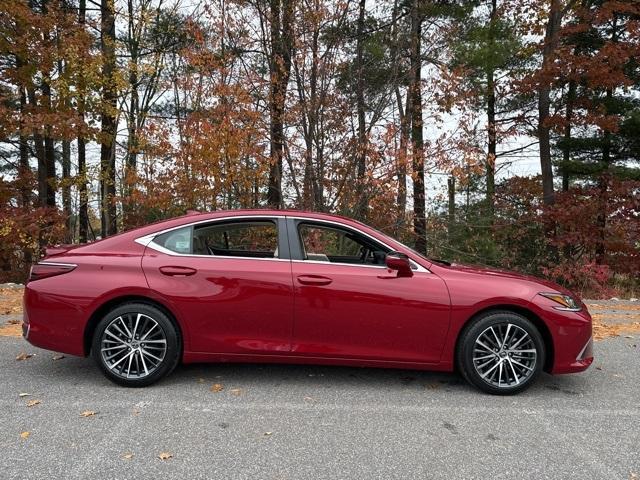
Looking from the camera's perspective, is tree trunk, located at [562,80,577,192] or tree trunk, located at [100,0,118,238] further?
tree trunk, located at [562,80,577,192]

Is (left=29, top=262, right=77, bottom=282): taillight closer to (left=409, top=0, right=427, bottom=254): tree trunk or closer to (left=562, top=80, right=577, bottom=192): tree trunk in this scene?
(left=409, top=0, right=427, bottom=254): tree trunk

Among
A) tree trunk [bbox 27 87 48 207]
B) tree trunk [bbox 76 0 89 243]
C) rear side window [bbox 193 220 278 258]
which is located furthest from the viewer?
tree trunk [bbox 27 87 48 207]

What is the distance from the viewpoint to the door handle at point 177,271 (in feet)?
14.2

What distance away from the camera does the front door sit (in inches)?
167

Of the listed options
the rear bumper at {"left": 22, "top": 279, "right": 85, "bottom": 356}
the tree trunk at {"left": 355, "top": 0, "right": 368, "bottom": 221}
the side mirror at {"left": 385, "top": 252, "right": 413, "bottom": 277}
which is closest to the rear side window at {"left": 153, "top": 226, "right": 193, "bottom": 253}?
the rear bumper at {"left": 22, "top": 279, "right": 85, "bottom": 356}

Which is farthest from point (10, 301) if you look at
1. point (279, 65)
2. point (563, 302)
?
point (563, 302)

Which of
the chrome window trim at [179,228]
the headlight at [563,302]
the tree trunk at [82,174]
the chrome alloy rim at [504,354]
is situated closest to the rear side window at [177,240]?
the chrome window trim at [179,228]

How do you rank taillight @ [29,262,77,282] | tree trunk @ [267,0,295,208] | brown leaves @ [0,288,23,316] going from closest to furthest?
1. taillight @ [29,262,77,282]
2. brown leaves @ [0,288,23,316]
3. tree trunk @ [267,0,295,208]

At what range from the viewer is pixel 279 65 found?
32.2 feet

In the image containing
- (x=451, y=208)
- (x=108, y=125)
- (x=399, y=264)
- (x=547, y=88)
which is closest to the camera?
(x=399, y=264)

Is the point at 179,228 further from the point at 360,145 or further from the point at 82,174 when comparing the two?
the point at 82,174

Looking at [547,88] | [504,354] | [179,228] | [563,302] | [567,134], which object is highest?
[547,88]

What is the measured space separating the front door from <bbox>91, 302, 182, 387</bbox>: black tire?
108 centimetres

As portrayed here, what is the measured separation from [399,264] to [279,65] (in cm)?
675
